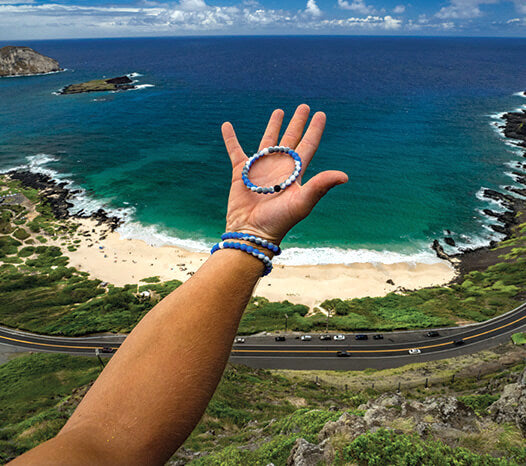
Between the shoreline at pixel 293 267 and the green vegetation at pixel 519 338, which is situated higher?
the green vegetation at pixel 519 338

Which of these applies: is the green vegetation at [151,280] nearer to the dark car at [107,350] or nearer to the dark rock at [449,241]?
the dark car at [107,350]

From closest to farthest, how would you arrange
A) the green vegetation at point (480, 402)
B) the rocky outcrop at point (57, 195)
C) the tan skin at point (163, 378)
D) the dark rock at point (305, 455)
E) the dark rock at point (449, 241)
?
1. the tan skin at point (163, 378)
2. the dark rock at point (305, 455)
3. the green vegetation at point (480, 402)
4. the dark rock at point (449, 241)
5. the rocky outcrop at point (57, 195)

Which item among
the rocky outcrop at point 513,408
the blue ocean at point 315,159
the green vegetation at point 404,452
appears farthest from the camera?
the blue ocean at point 315,159

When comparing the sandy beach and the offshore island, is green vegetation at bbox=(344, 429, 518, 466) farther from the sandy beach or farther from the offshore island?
the sandy beach

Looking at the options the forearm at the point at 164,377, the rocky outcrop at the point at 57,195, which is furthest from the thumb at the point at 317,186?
the rocky outcrop at the point at 57,195

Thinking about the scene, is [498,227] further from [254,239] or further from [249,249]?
[249,249]
